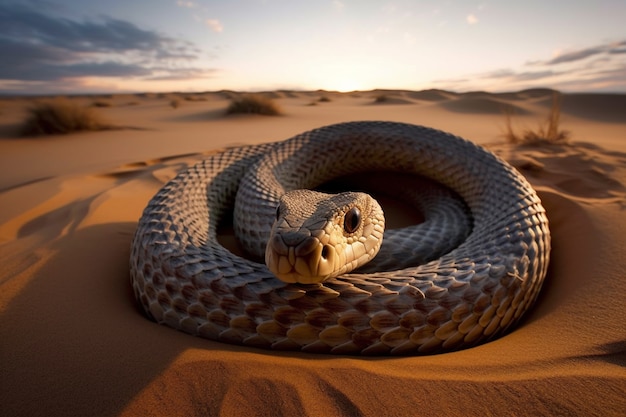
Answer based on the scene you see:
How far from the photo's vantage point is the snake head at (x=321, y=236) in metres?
1.63

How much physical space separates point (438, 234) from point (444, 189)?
1.15 meters

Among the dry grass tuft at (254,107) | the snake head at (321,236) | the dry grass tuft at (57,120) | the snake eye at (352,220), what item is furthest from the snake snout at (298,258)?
the dry grass tuft at (254,107)

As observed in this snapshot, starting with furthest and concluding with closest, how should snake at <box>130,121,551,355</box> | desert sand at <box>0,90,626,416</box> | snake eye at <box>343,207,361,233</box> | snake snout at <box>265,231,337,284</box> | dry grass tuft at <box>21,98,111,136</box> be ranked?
dry grass tuft at <box>21,98,111,136</box> → snake eye at <box>343,207,361,233</box> → snake at <box>130,121,551,355</box> → snake snout at <box>265,231,337,284</box> → desert sand at <box>0,90,626,416</box>

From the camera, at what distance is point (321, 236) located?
1707mm

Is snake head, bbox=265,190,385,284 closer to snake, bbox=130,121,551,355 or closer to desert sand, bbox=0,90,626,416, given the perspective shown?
snake, bbox=130,121,551,355

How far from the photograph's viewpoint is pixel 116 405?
146 cm

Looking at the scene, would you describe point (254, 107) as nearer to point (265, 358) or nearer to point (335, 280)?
point (335, 280)

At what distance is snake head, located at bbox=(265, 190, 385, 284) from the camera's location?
64.3 inches

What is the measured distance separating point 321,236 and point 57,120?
38.9ft

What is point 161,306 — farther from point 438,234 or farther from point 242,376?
point 438,234

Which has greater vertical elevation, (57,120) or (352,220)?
(57,120)

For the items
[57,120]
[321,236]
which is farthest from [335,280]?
[57,120]

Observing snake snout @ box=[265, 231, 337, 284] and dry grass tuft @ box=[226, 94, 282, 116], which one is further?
dry grass tuft @ box=[226, 94, 282, 116]

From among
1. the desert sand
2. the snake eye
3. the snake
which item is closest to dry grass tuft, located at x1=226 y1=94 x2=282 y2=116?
the desert sand
